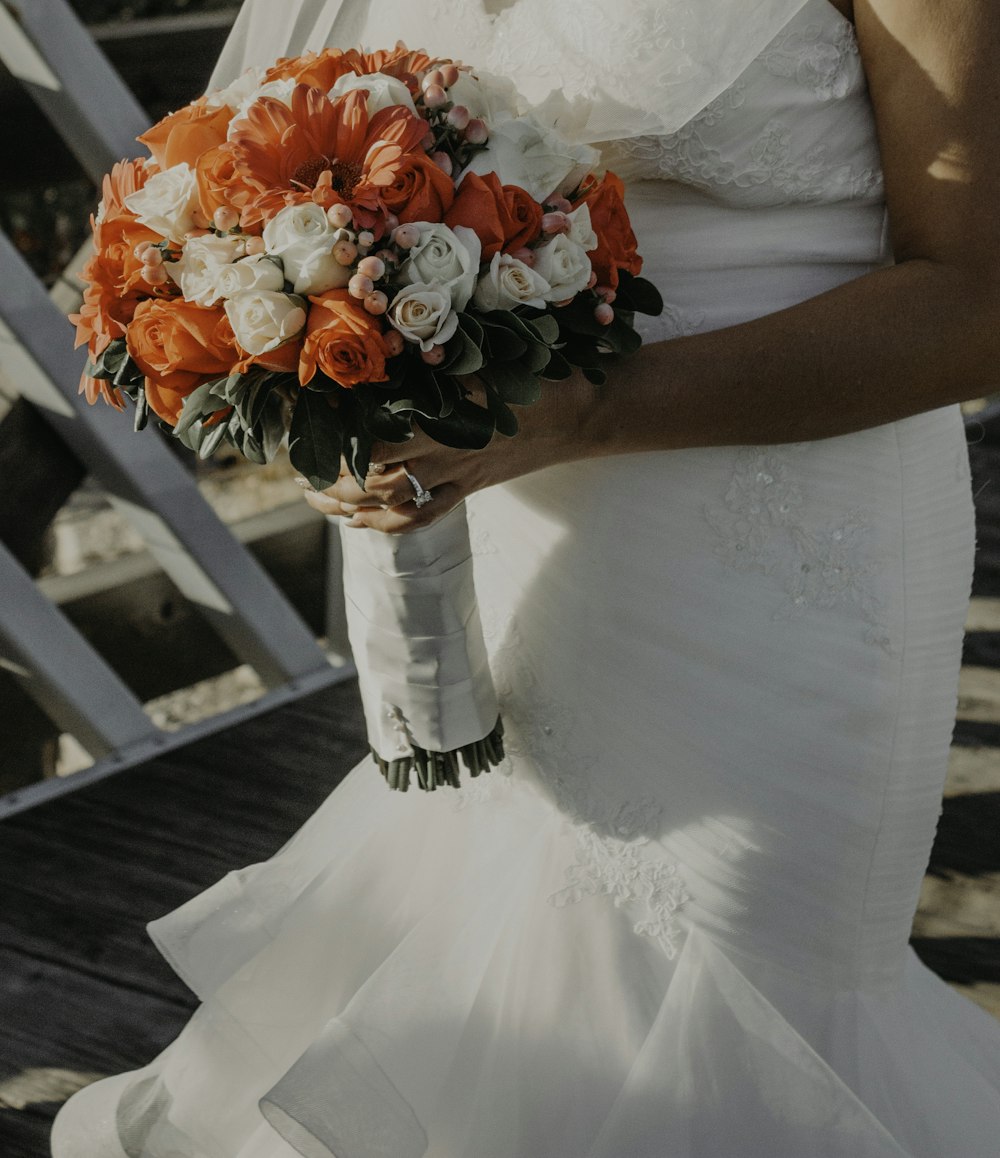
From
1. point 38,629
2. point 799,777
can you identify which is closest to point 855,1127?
point 799,777

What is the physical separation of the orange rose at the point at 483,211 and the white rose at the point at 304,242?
123 millimetres

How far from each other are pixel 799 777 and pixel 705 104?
0.76 metres

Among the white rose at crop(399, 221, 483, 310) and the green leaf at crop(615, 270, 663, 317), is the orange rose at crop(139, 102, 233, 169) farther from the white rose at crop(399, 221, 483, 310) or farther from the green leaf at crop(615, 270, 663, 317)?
the green leaf at crop(615, 270, 663, 317)

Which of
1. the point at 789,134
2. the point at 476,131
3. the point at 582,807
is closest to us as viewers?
the point at 476,131

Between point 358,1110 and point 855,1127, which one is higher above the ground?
point 358,1110

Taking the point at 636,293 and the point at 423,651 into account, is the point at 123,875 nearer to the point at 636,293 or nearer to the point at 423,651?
the point at 423,651

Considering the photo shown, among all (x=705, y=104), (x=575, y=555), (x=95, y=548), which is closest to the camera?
(x=705, y=104)

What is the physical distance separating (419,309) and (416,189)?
12cm

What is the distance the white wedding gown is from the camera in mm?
1293

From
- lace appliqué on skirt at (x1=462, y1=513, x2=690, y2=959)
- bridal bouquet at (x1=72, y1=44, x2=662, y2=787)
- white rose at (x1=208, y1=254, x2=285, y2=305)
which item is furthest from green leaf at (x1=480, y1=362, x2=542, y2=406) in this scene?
lace appliqué on skirt at (x1=462, y1=513, x2=690, y2=959)

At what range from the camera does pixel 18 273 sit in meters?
2.77

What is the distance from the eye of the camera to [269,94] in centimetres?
114

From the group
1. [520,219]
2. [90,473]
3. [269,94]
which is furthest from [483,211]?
[90,473]

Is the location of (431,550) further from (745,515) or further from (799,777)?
(799,777)
